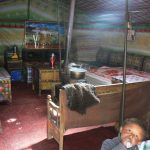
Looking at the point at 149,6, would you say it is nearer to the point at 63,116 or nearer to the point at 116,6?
the point at 116,6

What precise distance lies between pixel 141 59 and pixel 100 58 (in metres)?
1.70

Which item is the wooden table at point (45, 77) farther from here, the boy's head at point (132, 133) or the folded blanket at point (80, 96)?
the boy's head at point (132, 133)

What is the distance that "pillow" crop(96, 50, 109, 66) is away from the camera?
690cm

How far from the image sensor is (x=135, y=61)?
587 centimetres

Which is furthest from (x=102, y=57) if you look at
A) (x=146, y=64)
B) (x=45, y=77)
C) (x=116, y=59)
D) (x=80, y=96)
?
(x=80, y=96)

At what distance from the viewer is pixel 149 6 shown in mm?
4891

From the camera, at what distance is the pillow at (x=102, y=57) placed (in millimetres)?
6896

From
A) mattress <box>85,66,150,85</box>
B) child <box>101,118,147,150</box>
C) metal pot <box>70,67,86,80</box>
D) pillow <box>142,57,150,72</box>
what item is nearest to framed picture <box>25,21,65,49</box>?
mattress <box>85,66,150,85</box>

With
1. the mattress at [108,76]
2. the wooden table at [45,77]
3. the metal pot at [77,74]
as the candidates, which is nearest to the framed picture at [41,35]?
the wooden table at [45,77]

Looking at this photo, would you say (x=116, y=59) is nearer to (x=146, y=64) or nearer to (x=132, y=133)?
(x=146, y=64)

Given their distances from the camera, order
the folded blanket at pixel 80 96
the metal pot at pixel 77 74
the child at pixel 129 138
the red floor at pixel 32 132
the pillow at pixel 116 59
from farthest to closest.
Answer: the pillow at pixel 116 59
the metal pot at pixel 77 74
the red floor at pixel 32 132
the folded blanket at pixel 80 96
the child at pixel 129 138

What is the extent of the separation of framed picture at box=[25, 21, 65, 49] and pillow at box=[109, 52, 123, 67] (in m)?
1.59

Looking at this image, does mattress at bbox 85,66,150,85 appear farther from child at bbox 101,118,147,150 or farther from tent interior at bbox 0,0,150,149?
child at bbox 101,118,147,150

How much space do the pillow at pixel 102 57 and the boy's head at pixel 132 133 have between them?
5.07 metres
